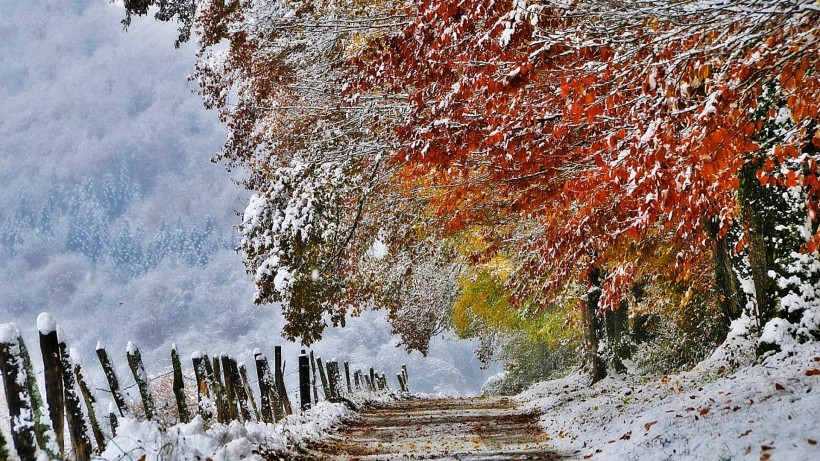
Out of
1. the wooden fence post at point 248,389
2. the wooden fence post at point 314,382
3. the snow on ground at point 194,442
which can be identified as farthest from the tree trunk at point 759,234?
the wooden fence post at point 314,382

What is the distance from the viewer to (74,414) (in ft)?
18.7

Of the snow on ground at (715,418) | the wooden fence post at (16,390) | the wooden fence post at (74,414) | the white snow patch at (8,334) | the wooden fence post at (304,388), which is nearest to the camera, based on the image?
the wooden fence post at (16,390)

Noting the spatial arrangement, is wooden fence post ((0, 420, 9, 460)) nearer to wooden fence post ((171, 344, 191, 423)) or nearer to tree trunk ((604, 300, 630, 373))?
wooden fence post ((171, 344, 191, 423))

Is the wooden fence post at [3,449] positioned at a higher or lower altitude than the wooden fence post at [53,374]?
lower

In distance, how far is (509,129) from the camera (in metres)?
9.05

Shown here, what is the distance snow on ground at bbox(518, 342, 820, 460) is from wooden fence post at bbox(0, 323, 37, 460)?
546cm

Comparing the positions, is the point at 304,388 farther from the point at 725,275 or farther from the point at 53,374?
the point at 53,374

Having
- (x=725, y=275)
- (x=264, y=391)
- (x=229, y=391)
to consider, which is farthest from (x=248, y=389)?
(x=725, y=275)

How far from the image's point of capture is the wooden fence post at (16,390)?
16.0ft

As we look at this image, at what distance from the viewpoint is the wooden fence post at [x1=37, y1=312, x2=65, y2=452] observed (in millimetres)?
5336

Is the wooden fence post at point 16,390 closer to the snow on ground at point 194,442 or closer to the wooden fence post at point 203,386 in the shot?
the snow on ground at point 194,442

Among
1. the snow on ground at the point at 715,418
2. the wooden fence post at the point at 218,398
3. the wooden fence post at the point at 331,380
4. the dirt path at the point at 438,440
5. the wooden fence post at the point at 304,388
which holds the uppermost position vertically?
the wooden fence post at the point at 331,380

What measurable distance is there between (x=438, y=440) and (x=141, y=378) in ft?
16.9

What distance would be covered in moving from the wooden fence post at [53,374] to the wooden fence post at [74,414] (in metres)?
0.07
